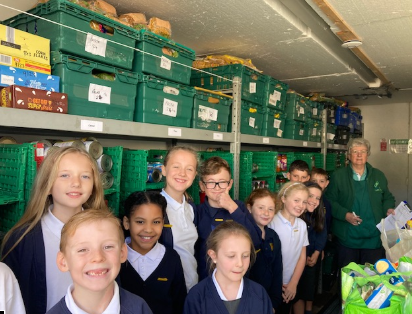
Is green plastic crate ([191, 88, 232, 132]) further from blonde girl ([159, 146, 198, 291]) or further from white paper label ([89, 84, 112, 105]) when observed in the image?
white paper label ([89, 84, 112, 105])

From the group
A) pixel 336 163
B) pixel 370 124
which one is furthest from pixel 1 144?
pixel 370 124

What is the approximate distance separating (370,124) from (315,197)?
454cm

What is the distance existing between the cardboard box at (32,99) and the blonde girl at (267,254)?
1.34 m

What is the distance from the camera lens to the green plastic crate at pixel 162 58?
1.99 metres

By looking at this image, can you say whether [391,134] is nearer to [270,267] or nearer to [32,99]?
[270,267]

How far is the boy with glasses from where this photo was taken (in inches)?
75.9

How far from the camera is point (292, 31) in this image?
2.56 m

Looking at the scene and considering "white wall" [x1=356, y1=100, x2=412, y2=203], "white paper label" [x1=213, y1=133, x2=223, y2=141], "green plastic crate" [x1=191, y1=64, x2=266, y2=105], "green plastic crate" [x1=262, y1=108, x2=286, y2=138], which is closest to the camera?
"white paper label" [x1=213, y1=133, x2=223, y2=141]

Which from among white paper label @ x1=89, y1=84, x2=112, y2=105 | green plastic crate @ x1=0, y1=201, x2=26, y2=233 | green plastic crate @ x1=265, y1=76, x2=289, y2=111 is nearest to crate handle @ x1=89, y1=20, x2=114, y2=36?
white paper label @ x1=89, y1=84, x2=112, y2=105

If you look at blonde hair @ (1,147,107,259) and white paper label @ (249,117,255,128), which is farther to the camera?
white paper label @ (249,117,255,128)

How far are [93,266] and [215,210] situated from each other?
1.06 m

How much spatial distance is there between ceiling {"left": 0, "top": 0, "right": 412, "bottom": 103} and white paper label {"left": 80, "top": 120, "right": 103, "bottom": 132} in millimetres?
925

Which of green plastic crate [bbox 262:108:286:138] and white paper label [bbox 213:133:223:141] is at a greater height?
green plastic crate [bbox 262:108:286:138]

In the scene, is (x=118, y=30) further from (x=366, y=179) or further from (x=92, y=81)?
(x=366, y=179)
